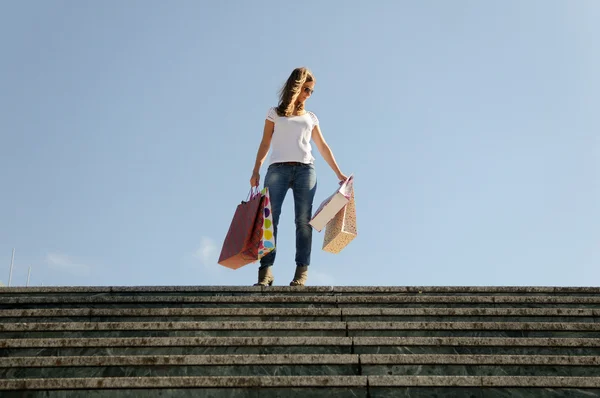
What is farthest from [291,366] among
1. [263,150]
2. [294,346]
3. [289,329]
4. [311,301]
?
[263,150]

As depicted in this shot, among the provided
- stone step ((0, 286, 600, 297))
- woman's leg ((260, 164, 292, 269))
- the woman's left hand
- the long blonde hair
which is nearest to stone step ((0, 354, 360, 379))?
stone step ((0, 286, 600, 297))

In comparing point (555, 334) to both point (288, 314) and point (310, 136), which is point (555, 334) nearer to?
Answer: point (288, 314)

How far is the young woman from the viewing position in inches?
289

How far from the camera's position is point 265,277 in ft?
23.9

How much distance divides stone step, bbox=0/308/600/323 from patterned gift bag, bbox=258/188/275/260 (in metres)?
1.12

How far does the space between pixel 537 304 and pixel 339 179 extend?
7.43 ft

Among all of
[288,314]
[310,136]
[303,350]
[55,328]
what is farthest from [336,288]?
[55,328]

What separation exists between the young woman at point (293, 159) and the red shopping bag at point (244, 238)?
0.14 metres

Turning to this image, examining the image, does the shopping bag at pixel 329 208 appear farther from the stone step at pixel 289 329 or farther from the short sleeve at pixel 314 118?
the stone step at pixel 289 329

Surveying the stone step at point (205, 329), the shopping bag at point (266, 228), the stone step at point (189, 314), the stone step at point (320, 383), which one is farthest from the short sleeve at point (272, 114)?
the stone step at point (320, 383)

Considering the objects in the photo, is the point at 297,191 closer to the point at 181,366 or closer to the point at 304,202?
the point at 304,202

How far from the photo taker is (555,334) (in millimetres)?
6031

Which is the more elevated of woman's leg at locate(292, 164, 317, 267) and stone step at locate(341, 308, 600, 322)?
woman's leg at locate(292, 164, 317, 267)

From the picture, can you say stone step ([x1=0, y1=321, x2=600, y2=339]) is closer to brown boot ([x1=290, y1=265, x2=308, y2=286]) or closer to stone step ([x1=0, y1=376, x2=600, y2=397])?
stone step ([x1=0, y1=376, x2=600, y2=397])
